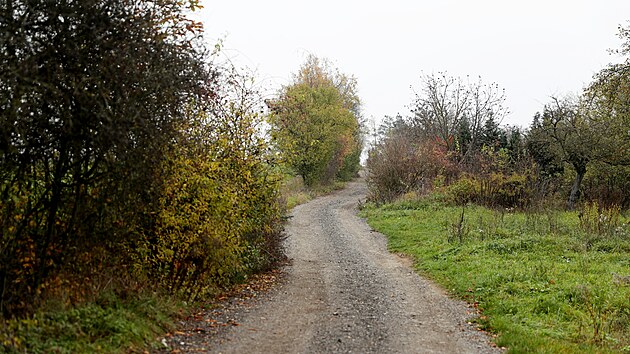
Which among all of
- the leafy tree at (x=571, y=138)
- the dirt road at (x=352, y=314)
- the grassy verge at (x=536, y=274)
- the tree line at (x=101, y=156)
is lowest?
the dirt road at (x=352, y=314)

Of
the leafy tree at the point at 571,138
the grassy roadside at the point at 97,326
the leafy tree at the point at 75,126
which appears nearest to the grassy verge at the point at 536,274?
the grassy roadside at the point at 97,326

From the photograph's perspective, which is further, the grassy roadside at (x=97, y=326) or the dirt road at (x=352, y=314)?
the dirt road at (x=352, y=314)

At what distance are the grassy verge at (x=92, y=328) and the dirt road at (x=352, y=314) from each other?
91 centimetres

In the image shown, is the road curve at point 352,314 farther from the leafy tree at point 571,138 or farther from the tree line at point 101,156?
the leafy tree at point 571,138

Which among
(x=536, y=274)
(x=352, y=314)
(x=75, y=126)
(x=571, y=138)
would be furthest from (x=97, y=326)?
(x=571, y=138)

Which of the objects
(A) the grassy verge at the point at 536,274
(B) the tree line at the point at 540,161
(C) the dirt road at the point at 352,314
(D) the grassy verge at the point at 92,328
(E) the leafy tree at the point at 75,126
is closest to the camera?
(D) the grassy verge at the point at 92,328

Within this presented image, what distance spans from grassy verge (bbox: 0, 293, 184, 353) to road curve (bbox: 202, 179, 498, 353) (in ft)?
3.11

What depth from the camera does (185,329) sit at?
25.3 feet

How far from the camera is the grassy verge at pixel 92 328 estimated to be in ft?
18.7

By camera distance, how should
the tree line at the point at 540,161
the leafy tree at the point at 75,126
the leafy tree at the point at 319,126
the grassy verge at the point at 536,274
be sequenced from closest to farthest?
the leafy tree at the point at 75,126, the grassy verge at the point at 536,274, the tree line at the point at 540,161, the leafy tree at the point at 319,126

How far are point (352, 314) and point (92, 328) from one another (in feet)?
14.5

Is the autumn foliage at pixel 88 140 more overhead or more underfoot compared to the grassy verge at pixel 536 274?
more overhead

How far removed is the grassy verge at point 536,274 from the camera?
857 cm

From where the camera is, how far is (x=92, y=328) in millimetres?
6414
